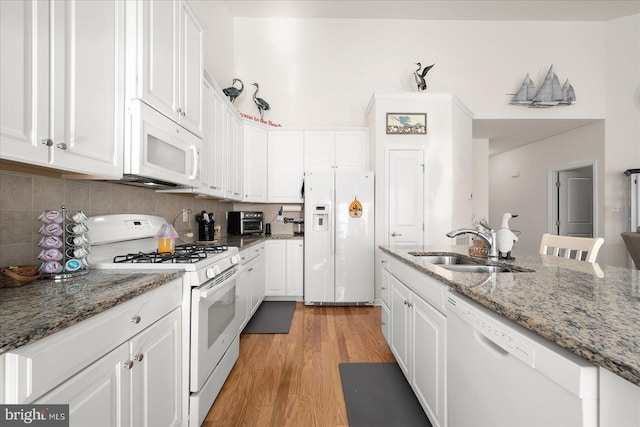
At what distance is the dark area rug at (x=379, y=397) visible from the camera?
5.23 feet

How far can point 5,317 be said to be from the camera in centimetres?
73

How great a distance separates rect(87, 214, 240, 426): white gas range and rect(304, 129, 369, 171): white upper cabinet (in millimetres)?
2376

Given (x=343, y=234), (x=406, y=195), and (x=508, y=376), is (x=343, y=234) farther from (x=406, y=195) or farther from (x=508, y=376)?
(x=508, y=376)

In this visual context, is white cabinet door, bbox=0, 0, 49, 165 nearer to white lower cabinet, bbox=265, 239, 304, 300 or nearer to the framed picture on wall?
white lower cabinet, bbox=265, 239, 304, 300

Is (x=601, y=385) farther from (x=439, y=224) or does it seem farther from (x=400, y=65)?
(x=400, y=65)

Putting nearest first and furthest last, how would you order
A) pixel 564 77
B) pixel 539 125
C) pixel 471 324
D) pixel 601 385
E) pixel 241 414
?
1. pixel 601 385
2. pixel 471 324
3. pixel 241 414
4. pixel 564 77
5. pixel 539 125

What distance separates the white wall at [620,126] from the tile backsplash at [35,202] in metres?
6.21

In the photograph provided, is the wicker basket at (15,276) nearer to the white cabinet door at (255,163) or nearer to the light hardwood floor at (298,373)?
the light hardwood floor at (298,373)

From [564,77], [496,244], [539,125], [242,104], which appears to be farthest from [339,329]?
[564,77]

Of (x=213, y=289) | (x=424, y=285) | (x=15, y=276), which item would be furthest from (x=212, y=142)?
(x=424, y=285)

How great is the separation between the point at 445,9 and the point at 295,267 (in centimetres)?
441

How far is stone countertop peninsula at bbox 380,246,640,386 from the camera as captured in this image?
568 mm

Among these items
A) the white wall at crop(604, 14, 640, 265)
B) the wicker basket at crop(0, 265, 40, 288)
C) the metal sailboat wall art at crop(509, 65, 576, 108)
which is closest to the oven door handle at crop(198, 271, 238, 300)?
the wicker basket at crop(0, 265, 40, 288)

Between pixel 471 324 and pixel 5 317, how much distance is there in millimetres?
1433
